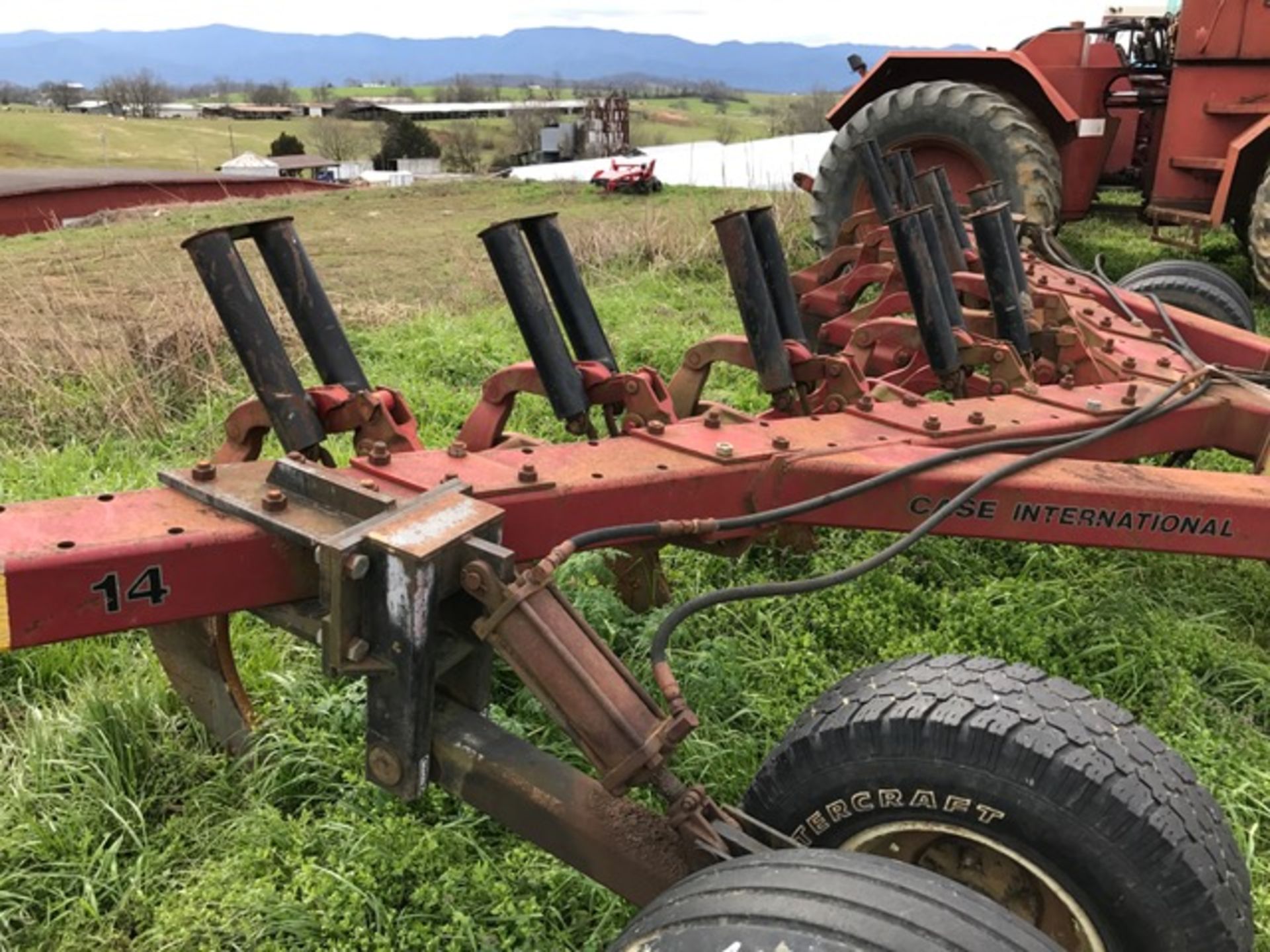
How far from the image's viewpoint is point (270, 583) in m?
1.91

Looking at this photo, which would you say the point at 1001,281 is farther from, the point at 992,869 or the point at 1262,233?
the point at 1262,233

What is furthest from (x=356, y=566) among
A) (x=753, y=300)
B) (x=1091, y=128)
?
(x=1091, y=128)

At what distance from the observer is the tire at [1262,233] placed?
630 centimetres

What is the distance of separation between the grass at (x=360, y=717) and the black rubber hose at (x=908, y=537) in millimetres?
579

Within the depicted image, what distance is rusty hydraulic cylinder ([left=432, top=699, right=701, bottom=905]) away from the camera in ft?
5.68

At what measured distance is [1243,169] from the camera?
7.14 meters

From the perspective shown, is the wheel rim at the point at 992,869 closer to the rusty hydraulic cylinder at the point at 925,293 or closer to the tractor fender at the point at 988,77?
the rusty hydraulic cylinder at the point at 925,293

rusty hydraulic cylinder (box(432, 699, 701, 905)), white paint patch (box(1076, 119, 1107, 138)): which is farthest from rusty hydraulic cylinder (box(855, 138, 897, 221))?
white paint patch (box(1076, 119, 1107, 138))

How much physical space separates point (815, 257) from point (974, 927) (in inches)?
328

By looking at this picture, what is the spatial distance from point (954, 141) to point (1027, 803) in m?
6.14

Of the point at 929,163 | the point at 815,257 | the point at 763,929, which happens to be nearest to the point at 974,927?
the point at 763,929

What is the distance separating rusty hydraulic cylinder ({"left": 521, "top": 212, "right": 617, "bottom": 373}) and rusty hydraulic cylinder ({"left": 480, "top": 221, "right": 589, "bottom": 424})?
12 cm

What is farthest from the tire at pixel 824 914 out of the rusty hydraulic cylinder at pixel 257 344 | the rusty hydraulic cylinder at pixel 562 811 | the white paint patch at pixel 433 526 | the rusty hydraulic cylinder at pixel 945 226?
the rusty hydraulic cylinder at pixel 945 226

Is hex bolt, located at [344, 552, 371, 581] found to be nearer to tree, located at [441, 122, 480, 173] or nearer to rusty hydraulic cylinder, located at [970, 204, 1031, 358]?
rusty hydraulic cylinder, located at [970, 204, 1031, 358]
